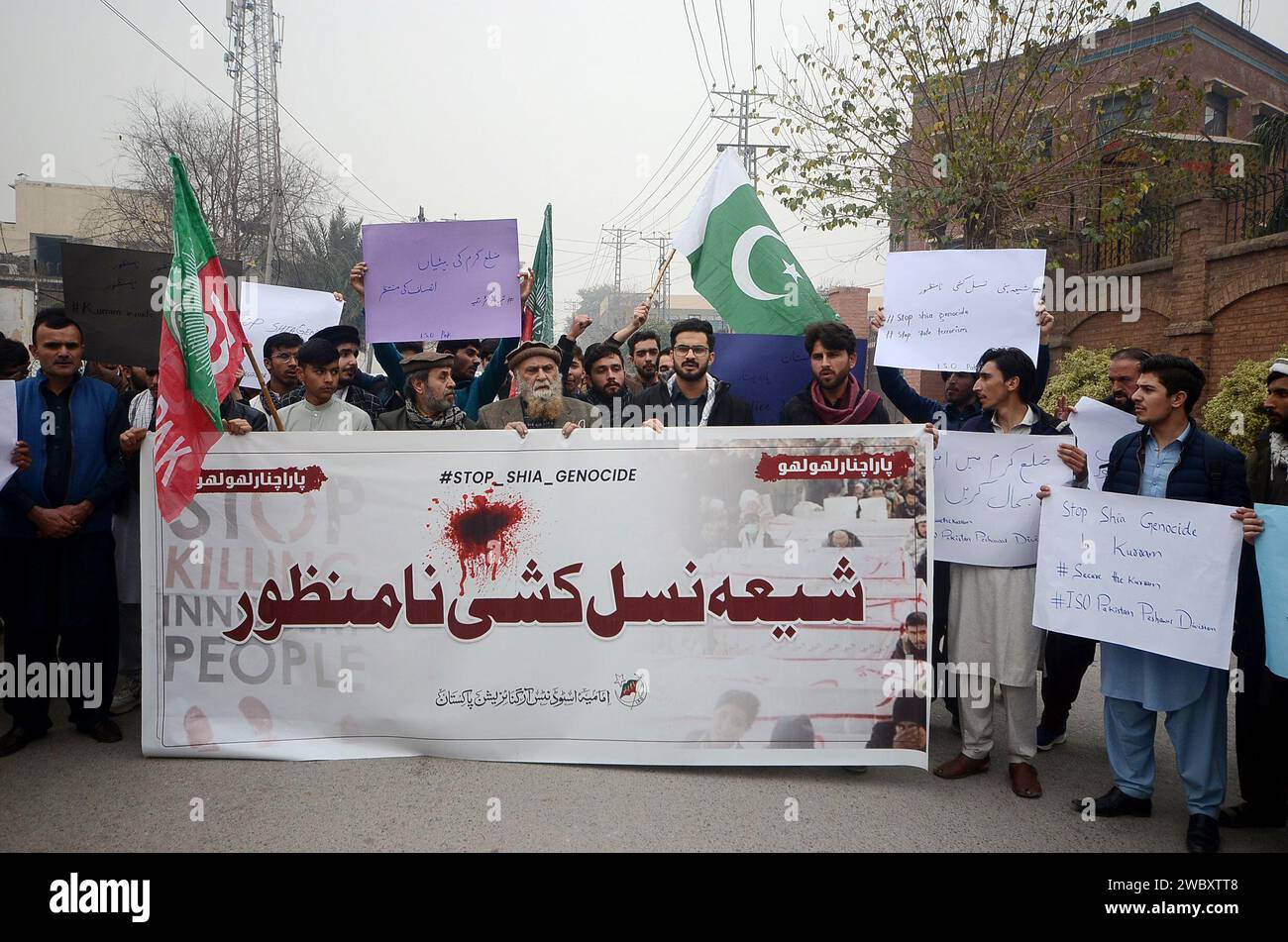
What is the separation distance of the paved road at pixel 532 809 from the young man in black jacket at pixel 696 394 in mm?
1840

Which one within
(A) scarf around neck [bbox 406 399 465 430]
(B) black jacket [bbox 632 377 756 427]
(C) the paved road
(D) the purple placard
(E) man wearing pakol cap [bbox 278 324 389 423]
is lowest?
(C) the paved road

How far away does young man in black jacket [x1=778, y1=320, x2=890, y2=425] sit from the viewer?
4305 mm

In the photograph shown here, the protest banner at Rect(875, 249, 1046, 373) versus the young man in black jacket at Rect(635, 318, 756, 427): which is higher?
the protest banner at Rect(875, 249, 1046, 373)

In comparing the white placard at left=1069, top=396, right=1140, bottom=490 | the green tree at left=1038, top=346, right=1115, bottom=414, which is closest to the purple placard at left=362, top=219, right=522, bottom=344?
the white placard at left=1069, top=396, right=1140, bottom=490

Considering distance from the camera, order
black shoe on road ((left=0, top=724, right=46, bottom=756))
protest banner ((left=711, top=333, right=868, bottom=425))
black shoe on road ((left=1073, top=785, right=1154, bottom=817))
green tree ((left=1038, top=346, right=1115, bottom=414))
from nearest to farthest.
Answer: black shoe on road ((left=1073, top=785, right=1154, bottom=817)) → black shoe on road ((left=0, top=724, right=46, bottom=756)) → protest banner ((left=711, top=333, right=868, bottom=425)) → green tree ((left=1038, top=346, right=1115, bottom=414))

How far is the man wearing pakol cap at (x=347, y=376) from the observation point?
17.4ft

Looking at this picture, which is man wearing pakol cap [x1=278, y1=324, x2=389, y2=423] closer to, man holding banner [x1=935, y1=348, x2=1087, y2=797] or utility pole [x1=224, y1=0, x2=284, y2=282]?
man holding banner [x1=935, y1=348, x2=1087, y2=797]

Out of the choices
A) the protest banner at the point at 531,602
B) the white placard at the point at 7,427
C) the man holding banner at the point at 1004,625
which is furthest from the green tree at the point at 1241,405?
the white placard at the point at 7,427

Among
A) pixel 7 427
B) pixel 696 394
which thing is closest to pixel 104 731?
pixel 7 427

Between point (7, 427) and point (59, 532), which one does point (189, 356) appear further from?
point (59, 532)

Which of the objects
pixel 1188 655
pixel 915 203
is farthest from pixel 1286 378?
pixel 915 203

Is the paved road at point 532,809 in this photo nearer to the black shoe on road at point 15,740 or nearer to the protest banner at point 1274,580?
the black shoe on road at point 15,740

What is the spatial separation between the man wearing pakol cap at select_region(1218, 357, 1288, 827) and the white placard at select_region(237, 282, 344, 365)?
19.1 feet

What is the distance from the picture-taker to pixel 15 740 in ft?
13.8
